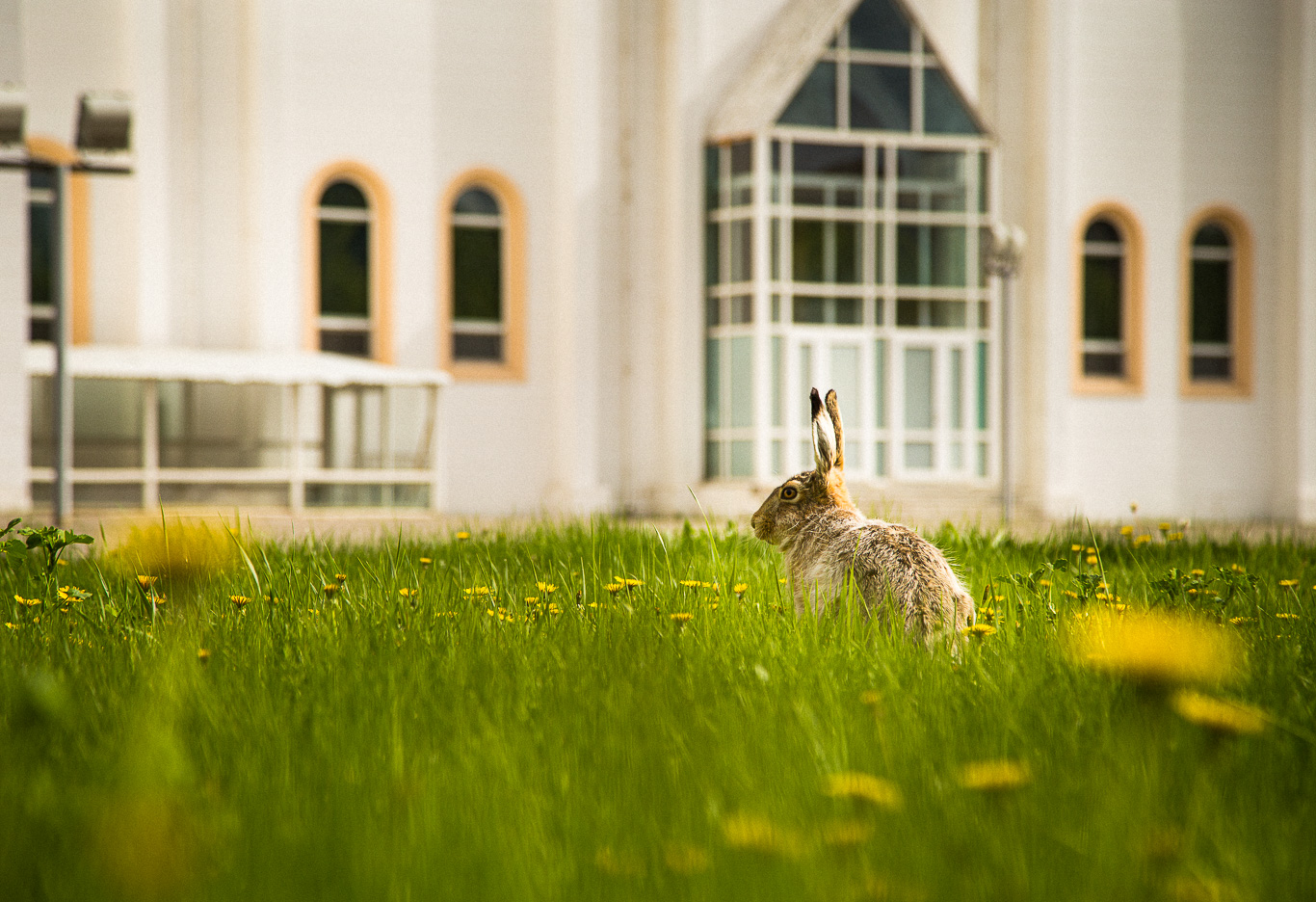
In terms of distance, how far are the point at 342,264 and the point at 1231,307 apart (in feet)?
57.5

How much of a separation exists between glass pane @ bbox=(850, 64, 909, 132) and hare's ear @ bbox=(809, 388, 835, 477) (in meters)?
17.6

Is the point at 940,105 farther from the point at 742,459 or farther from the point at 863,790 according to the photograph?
the point at 863,790

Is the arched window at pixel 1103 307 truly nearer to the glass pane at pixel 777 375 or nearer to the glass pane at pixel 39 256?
the glass pane at pixel 777 375

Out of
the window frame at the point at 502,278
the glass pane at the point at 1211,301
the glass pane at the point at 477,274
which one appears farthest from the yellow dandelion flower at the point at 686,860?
the glass pane at the point at 1211,301

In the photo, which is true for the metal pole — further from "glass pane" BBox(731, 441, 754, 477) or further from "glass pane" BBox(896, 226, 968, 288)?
"glass pane" BBox(896, 226, 968, 288)

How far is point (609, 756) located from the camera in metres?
2.49

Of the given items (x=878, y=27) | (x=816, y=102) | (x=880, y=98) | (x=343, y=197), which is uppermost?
(x=878, y=27)

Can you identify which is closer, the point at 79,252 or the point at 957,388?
the point at 79,252

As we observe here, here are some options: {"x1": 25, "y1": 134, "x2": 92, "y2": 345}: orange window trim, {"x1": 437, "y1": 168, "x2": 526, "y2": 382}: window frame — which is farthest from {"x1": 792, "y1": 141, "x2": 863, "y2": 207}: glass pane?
{"x1": 25, "y1": 134, "x2": 92, "y2": 345}: orange window trim

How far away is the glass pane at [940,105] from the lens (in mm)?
20734

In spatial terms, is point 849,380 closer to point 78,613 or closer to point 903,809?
point 78,613

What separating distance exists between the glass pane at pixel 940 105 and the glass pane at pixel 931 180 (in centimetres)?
48

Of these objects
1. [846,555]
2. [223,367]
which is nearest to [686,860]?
[846,555]

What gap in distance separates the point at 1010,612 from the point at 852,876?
7.62 ft
